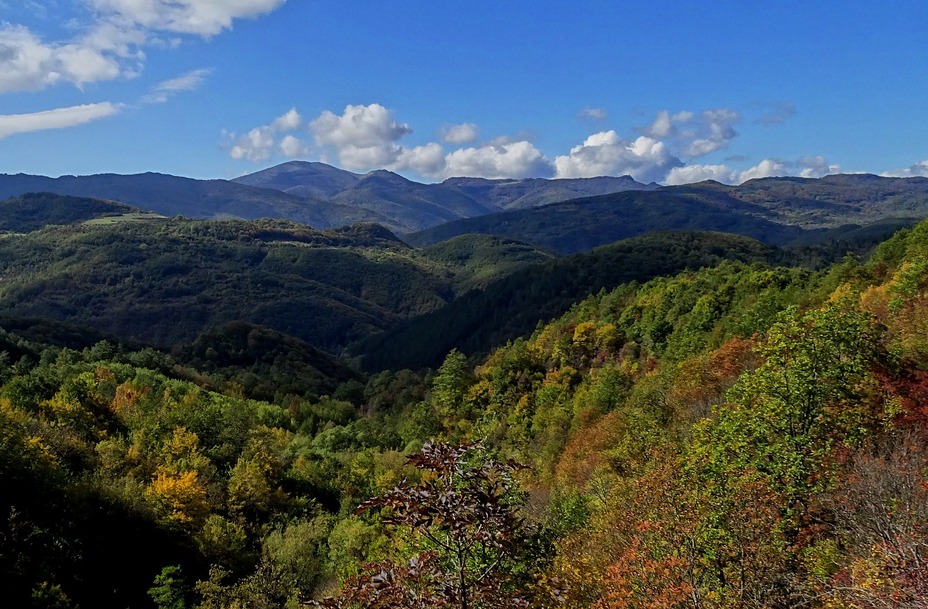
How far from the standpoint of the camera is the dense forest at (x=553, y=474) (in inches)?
598

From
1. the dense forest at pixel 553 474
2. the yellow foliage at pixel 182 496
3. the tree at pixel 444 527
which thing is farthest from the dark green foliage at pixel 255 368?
the tree at pixel 444 527

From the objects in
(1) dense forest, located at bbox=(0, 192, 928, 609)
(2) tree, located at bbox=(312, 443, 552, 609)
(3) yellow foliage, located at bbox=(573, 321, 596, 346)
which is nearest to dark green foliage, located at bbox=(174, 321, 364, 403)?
(1) dense forest, located at bbox=(0, 192, 928, 609)

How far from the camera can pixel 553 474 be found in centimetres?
6412

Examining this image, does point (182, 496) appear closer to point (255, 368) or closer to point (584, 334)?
point (584, 334)

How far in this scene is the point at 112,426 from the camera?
77375 millimetres

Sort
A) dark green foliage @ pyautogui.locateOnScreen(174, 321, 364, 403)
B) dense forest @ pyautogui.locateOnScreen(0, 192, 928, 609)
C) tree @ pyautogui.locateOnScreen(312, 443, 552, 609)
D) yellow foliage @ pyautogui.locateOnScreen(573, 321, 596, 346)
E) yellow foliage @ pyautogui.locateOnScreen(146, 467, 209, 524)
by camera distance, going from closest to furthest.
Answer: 1. tree @ pyautogui.locateOnScreen(312, 443, 552, 609)
2. dense forest @ pyautogui.locateOnScreen(0, 192, 928, 609)
3. yellow foliage @ pyautogui.locateOnScreen(146, 467, 209, 524)
4. yellow foliage @ pyautogui.locateOnScreen(573, 321, 596, 346)
5. dark green foliage @ pyautogui.locateOnScreen(174, 321, 364, 403)

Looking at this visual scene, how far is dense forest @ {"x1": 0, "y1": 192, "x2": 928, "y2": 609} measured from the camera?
49.8 feet

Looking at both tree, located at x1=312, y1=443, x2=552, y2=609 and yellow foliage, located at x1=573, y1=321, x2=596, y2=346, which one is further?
yellow foliage, located at x1=573, y1=321, x2=596, y2=346

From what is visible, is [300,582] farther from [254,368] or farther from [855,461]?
[254,368]

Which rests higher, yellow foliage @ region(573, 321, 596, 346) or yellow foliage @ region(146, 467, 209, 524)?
yellow foliage @ region(573, 321, 596, 346)

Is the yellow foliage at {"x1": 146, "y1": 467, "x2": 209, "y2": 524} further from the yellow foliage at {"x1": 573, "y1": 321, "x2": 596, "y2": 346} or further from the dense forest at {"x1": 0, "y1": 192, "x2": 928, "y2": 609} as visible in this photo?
the yellow foliage at {"x1": 573, "y1": 321, "x2": 596, "y2": 346}

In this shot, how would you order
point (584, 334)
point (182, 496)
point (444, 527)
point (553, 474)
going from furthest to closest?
point (584, 334) → point (553, 474) → point (182, 496) → point (444, 527)

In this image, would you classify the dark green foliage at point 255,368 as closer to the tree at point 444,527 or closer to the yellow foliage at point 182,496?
the yellow foliage at point 182,496

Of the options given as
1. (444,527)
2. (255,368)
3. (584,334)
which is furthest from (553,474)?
(255,368)
